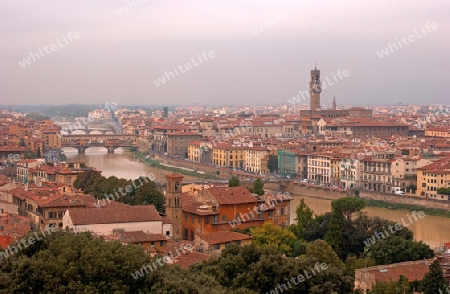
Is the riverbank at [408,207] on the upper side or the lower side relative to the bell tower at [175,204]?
lower

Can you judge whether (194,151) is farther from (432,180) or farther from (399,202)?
(432,180)

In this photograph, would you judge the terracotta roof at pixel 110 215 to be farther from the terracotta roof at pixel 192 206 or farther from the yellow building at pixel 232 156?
the yellow building at pixel 232 156

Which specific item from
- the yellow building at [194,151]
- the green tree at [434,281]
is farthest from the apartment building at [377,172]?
the green tree at [434,281]

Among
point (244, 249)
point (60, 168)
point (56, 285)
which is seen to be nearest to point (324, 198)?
point (60, 168)

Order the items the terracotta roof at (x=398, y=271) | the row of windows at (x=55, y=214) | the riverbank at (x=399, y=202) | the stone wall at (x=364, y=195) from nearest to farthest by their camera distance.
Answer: the terracotta roof at (x=398, y=271)
the row of windows at (x=55, y=214)
the riverbank at (x=399, y=202)
the stone wall at (x=364, y=195)

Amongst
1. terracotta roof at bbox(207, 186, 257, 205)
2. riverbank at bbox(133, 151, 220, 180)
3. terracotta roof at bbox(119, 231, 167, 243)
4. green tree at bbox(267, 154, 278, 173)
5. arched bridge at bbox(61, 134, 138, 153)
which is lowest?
riverbank at bbox(133, 151, 220, 180)

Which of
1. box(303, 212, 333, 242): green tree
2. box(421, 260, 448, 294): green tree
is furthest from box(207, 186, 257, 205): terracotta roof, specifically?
box(421, 260, 448, 294): green tree

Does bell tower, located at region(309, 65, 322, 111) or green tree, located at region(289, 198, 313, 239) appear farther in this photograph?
bell tower, located at region(309, 65, 322, 111)

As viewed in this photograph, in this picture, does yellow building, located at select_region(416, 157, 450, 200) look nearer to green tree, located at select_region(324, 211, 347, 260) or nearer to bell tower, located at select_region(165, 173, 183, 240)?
green tree, located at select_region(324, 211, 347, 260)

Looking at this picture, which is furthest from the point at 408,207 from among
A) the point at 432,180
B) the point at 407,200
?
the point at 432,180
